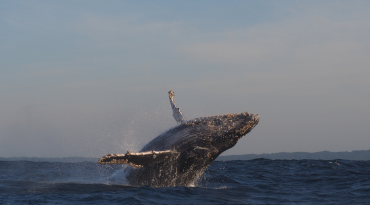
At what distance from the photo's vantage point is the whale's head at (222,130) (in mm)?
10633

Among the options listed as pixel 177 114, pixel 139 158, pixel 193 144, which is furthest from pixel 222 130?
pixel 139 158

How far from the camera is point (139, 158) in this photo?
30.2 ft

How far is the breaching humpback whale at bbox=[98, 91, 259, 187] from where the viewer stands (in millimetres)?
10570

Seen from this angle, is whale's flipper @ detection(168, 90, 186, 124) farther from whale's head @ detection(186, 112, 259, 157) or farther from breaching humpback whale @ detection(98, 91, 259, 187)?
whale's head @ detection(186, 112, 259, 157)

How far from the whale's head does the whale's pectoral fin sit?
3.18ft

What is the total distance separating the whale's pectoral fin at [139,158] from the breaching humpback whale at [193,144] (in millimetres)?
56

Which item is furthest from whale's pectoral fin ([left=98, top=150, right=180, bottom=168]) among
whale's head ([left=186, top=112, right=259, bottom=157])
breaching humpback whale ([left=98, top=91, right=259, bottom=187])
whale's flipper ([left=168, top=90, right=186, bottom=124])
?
whale's flipper ([left=168, top=90, right=186, bottom=124])

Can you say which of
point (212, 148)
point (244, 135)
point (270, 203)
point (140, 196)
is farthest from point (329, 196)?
point (140, 196)

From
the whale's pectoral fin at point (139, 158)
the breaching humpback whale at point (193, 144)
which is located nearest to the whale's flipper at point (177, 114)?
the breaching humpback whale at point (193, 144)

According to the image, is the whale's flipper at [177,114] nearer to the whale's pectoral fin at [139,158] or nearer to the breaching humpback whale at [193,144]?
the breaching humpback whale at [193,144]

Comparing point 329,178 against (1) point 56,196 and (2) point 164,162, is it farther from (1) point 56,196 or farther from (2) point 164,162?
(1) point 56,196

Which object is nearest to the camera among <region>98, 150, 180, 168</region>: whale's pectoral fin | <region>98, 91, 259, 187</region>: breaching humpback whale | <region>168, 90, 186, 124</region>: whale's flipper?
<region>98, 150, 180, 168</region>: whale's pectoral fin

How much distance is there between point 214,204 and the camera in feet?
28.6

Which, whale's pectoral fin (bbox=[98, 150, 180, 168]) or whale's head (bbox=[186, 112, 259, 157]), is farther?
whale's head (bbox=[186, 112, 259, 157])
